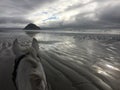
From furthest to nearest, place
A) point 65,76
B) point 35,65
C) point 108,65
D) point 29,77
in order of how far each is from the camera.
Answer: point 108,65, point 65,76, point 35,65, point 29,77

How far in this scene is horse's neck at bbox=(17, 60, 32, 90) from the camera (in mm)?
4059

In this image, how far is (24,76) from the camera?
444 cm

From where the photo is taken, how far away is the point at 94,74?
6660 mm

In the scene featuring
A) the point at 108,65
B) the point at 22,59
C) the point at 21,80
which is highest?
the point at 22,59

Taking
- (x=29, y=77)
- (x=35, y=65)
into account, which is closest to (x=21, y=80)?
(x=29, y=77)

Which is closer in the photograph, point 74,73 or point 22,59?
point 22,59

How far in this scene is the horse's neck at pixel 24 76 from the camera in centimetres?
406

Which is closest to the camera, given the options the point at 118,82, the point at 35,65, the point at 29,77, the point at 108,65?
the point at 29,77

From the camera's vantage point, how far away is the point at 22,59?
5453 millimetres

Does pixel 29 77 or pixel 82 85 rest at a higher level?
pixel 29 77

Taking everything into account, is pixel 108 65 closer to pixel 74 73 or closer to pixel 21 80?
pixel 74 73

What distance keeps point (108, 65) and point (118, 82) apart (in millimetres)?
2407

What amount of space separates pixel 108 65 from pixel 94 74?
6.31 ft

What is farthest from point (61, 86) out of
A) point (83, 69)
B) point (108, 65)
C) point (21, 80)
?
point (108, 65)
